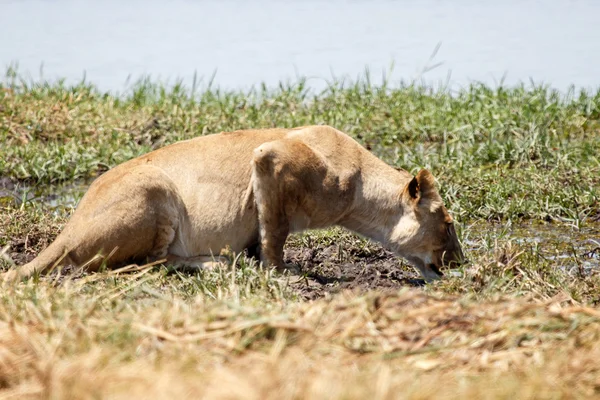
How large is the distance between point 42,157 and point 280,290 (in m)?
4.90

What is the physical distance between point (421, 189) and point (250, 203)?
48.4 inches

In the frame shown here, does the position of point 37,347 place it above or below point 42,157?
above

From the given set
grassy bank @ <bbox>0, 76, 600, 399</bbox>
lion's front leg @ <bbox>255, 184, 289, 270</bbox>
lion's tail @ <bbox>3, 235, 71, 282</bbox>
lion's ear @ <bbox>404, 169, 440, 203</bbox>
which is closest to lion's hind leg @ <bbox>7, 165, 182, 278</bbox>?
lion's tail @ <bbox>3, 235, 71, 282</bbox>

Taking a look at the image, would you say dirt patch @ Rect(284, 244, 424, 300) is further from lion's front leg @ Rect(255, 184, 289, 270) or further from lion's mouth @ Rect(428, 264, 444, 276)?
lion's front leg @ Rect(255, 184, 289, 270)

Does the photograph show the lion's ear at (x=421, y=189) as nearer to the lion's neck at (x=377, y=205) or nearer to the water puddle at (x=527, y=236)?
the lion's neck at (x=377, y=205)

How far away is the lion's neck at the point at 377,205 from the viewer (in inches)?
280

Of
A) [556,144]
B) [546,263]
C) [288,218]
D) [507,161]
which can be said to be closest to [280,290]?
[288,218]

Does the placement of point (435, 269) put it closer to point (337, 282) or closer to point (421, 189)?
point (421, 189)

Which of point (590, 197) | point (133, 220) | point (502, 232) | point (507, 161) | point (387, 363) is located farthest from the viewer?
point (507, 161)

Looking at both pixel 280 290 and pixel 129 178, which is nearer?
pixel 280 290

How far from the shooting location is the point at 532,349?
3713mm

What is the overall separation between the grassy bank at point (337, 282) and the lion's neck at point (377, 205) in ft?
0.89

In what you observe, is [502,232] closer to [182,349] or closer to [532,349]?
[532,349]

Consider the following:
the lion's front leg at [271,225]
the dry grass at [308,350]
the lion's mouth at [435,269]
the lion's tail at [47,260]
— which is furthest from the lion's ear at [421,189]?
the dry grass at [308,350]
